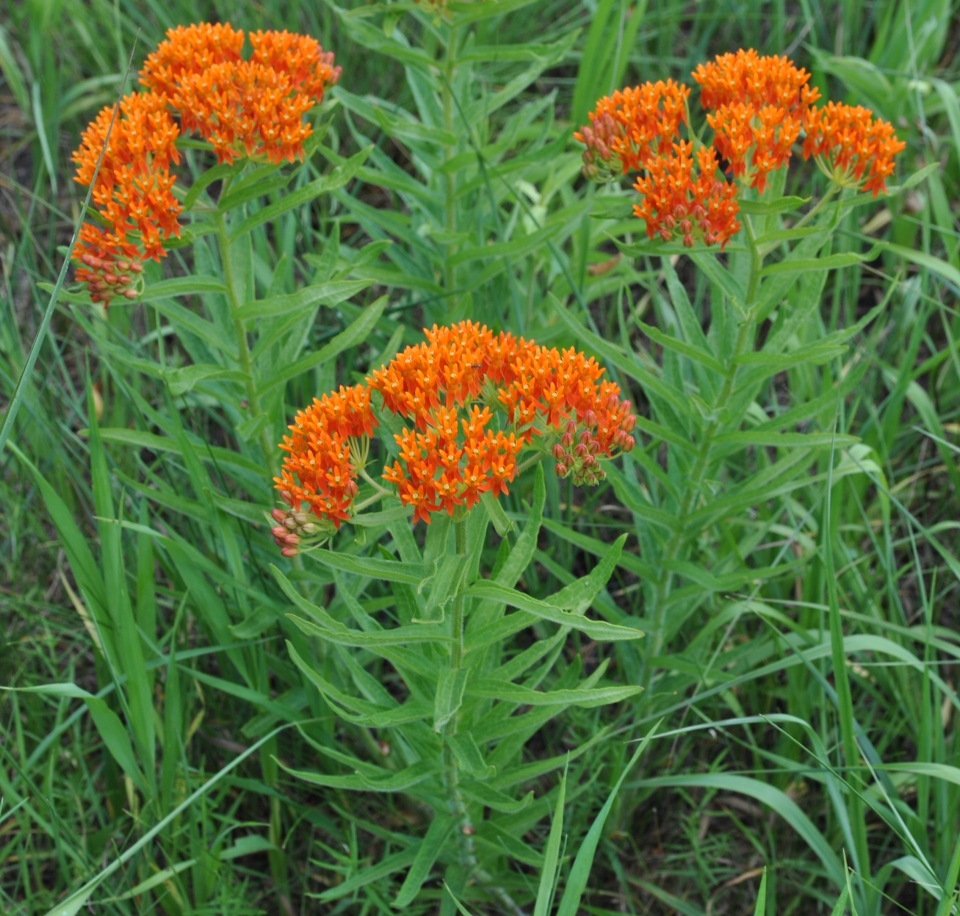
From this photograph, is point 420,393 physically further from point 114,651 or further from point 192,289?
point 114,651

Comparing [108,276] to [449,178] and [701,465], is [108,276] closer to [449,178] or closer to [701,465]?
[449,178]

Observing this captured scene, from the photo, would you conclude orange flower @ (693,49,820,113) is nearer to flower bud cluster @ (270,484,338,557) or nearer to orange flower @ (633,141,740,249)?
orange flower @ (633,141,740,249)

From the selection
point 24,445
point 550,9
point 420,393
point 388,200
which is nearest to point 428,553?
point 420,393

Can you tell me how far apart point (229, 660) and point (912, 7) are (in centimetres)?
358

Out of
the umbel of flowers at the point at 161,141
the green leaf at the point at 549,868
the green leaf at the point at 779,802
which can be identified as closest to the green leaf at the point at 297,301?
the umbel of flowers at the point at 161,141

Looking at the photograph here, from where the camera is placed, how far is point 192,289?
2.52m

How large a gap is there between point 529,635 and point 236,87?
186 cm

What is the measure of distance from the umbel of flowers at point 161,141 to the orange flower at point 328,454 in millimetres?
637

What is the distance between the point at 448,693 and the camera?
2.15m

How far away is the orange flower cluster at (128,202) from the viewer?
93.4 inches

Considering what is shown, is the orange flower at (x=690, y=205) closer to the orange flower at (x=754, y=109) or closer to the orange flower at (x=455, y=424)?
the orange flower at (x=754, y=109)

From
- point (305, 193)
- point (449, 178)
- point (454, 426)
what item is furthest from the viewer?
point (449, 178)

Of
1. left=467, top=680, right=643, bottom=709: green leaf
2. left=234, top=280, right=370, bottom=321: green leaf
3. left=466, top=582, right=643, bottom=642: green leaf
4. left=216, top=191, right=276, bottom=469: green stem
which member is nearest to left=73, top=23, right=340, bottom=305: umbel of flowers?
left=216, top=191, right=276, bottom=469: green stem

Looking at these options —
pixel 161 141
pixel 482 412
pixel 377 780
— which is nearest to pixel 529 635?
pixel 377 780
